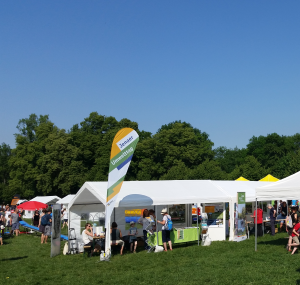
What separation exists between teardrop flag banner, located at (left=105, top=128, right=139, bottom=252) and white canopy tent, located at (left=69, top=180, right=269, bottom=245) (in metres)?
0.54

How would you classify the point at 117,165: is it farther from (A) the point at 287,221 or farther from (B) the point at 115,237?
(A) the point at 287,221

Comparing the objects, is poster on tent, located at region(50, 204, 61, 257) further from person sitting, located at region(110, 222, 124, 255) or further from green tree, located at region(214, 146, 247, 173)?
green tree, located at region(214, 146, 247, 173)

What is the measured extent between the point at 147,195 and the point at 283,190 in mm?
4398

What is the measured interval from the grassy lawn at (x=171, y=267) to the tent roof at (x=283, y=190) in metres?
1.60

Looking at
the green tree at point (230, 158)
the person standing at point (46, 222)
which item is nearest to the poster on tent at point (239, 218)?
the person standing at point (46, 222)

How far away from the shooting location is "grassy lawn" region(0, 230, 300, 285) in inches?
323

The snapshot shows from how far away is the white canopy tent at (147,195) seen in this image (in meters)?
12.2

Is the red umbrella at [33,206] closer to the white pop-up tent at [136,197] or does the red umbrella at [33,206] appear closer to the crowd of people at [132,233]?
the white pop-up tent at [136,197]

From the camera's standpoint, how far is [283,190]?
10.8 m

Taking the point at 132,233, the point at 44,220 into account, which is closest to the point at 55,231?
the point at 132,233

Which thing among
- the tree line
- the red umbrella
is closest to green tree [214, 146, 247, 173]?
the tree line

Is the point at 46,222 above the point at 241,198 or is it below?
below

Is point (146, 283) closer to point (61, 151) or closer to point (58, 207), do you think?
point (58, 207)

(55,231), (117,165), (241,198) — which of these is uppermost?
(117,165)
